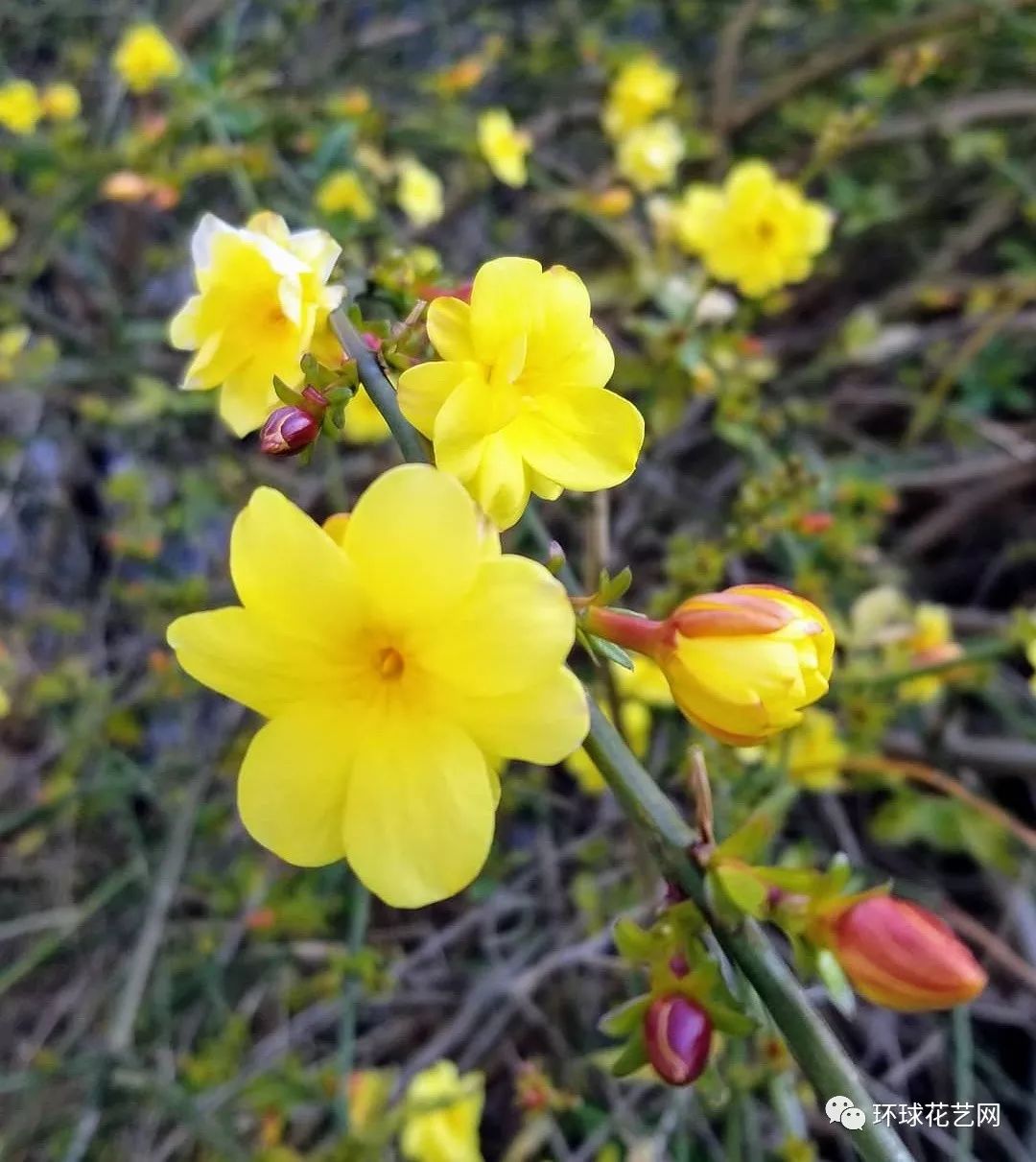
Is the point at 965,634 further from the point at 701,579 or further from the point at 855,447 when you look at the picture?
the point at 701,579

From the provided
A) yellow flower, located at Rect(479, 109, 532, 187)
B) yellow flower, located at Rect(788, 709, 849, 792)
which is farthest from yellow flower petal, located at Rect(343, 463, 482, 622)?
yellow flower, located at Rect(479, 109, 532, 187)

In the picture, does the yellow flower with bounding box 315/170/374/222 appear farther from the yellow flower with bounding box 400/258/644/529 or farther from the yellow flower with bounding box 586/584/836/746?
the yellow flower with bounding box 586/584/836/746

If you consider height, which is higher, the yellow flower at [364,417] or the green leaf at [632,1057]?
the yellow flower at [364,417]

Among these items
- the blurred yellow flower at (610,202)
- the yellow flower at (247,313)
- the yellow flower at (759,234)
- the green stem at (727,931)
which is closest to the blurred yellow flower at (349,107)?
the blurred yellow flower at (610,202)

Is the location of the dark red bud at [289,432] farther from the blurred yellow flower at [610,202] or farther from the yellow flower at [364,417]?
the blurred yellow flower at [610,202]

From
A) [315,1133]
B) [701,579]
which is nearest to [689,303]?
[701,579]
